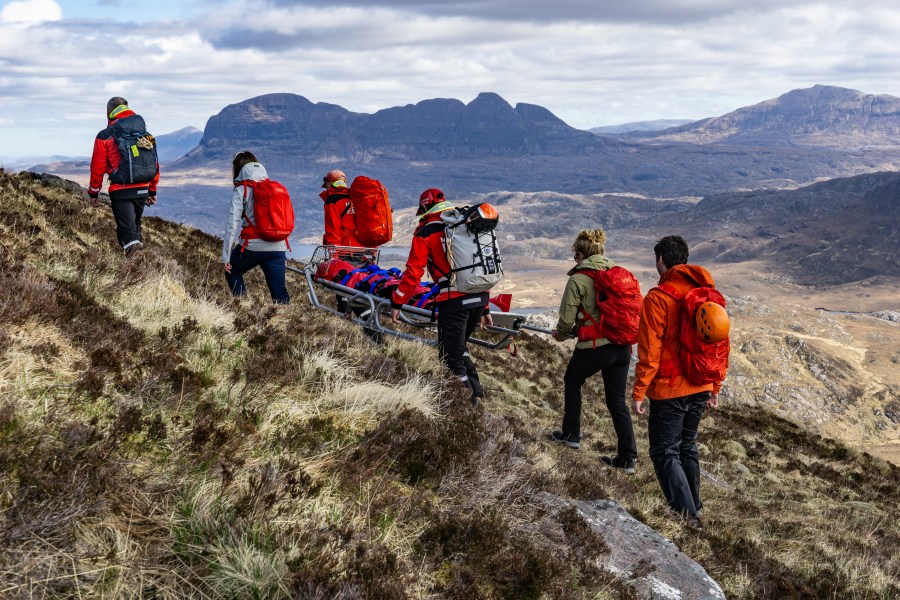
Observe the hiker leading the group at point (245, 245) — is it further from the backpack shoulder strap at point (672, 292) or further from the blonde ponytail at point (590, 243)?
the backpack shoulder strap at point (672, 292)

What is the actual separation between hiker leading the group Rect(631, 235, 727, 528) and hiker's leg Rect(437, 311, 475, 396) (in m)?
1.98

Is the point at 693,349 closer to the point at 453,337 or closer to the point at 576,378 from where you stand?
the point at 576,378

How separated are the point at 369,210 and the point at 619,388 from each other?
4087 millimetres

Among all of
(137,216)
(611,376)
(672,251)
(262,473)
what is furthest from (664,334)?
(137,216)

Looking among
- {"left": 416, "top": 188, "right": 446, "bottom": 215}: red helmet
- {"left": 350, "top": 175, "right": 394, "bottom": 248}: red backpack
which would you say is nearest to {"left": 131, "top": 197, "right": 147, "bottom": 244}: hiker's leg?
{"left": 350, "top": 175, "right": 394, "bottom": 248}: red backpack

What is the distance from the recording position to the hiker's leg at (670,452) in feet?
21.7

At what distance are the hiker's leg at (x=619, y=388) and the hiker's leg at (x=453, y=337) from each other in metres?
1.64

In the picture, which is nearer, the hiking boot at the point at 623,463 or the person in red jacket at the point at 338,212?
the hiking boot at the point at 623,463

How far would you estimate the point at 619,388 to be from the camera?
8.17 metres

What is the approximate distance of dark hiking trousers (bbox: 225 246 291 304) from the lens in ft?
28.6

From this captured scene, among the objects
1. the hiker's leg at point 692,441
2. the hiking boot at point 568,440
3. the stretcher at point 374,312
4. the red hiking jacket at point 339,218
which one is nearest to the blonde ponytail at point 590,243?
the stretcher at point 374,312

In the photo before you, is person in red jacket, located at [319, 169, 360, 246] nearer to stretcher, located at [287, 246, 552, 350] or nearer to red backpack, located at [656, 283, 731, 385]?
stretcher, located at [287, 246, 552, 350]

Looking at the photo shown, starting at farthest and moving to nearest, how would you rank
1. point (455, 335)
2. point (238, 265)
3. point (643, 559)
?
point (238, 265) < point (455, 335) < point (643, 559)

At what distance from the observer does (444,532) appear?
388 cm
